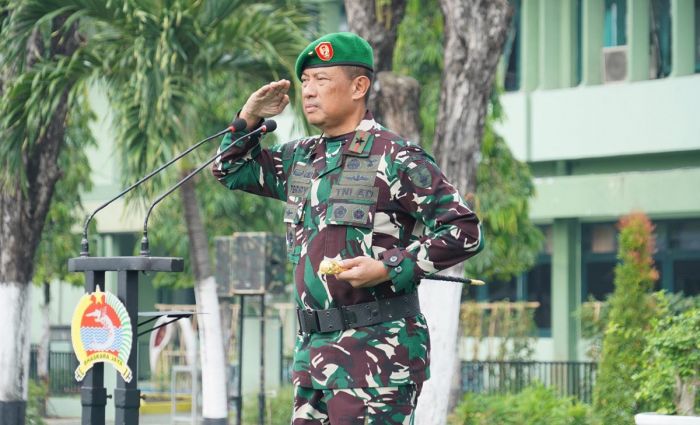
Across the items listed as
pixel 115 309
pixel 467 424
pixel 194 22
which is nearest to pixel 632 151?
pixel 467 424

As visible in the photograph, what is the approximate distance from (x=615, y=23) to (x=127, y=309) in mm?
22199

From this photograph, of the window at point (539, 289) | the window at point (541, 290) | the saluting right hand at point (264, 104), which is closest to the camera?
the saluting right hand at point (264, 104)

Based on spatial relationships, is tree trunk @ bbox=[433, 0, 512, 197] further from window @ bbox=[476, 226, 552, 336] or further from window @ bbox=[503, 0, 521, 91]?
window @ bbox=[503, 0, 521, 91]

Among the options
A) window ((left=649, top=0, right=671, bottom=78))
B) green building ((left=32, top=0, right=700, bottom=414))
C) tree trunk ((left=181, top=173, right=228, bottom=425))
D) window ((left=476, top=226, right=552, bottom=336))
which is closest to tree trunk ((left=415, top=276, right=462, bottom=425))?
tree trunk ((left=181, top=173, right=228, bottom=425))

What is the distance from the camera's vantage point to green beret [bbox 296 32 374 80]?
5.17 metres

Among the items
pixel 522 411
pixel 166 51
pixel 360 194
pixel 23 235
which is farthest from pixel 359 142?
pixel 522 411

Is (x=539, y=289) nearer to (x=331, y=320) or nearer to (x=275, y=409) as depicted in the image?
(x=275, y=409)

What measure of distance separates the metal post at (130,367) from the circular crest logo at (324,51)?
1783 millimetres

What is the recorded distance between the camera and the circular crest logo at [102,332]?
6.48 meters

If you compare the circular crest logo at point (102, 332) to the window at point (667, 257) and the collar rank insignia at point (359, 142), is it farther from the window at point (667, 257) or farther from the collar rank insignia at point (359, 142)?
the window at point (667, 257)

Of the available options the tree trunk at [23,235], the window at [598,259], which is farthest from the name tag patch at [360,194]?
the window at [598,259]

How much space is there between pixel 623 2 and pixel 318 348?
23342 millimetres

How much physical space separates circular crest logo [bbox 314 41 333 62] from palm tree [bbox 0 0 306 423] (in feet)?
23.8

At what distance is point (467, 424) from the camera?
46.0 feet
